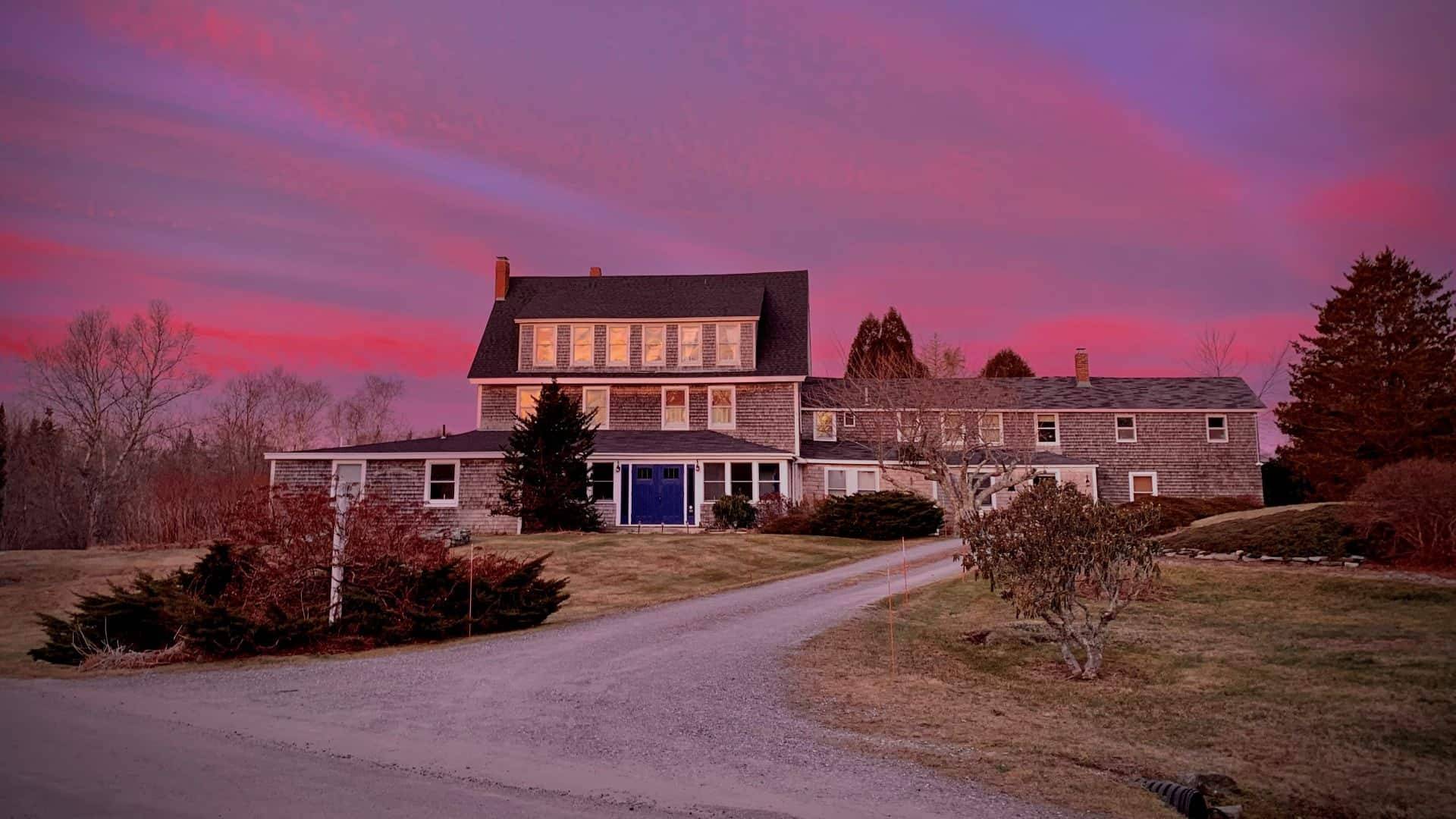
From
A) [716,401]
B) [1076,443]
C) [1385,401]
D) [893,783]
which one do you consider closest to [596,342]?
[716,401]

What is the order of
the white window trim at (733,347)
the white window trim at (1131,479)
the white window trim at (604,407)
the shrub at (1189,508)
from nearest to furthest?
1. the shrub at (1189,508)
2. the white window trim at (604,407)
3. the white window trim at (733,347)
4. the white window trim at (1131,479)

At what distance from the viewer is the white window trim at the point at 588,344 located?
3719 cm

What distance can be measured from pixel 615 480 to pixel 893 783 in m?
27.4

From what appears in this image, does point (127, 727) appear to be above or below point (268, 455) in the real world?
below

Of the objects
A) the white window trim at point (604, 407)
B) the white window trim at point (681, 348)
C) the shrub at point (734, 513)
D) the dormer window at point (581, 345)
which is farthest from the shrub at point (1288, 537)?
the dormer window at point (581, 345)

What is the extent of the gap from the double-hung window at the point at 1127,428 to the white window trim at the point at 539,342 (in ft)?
82.4

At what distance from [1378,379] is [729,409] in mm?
29641

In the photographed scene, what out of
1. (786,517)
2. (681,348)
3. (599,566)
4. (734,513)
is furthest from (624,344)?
(599,566)

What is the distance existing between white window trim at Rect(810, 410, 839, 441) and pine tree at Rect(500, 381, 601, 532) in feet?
43.1

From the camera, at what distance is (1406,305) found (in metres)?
40.5

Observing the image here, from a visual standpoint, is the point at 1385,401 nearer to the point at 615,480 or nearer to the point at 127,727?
the point at 615,480

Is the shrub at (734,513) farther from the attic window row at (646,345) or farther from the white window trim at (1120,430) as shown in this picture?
the white window trim at (1120,430)

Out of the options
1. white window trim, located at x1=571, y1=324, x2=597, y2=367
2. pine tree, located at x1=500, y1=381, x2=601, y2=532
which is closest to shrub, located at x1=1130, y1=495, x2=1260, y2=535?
pine tree, located at x1=500, y1=381, x2=601, y2=532

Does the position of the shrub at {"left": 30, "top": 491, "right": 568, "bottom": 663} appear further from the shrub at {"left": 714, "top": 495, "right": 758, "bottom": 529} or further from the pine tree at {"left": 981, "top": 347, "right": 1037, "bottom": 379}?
the pine tree at {"left": 981, "top": 347, "right": 1037, "bottom": 379}
